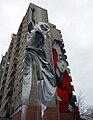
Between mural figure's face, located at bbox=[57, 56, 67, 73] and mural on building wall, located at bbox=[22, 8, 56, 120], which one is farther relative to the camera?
mural figure's face, located at bbox=[57, 56, 67, 73]

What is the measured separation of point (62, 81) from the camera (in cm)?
4166

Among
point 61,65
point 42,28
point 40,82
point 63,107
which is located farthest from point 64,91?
point 42,28

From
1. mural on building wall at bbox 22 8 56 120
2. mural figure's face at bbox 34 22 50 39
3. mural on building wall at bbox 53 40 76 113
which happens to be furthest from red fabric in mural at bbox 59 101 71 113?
mural figure's face at bbox 34 22 50 39

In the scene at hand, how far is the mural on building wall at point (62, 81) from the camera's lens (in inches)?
1490

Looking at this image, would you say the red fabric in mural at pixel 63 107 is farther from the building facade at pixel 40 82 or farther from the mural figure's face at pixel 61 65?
the mural figure's face at pixel 61 65

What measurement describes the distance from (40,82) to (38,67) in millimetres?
3892

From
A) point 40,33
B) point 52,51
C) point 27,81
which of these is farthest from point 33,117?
point 40,33

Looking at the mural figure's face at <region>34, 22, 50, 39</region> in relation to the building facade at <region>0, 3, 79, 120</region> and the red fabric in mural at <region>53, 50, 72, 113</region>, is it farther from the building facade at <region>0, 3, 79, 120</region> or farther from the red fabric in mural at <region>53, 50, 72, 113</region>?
the red fabric in mural at <region>53, 50, 72, 113</region>

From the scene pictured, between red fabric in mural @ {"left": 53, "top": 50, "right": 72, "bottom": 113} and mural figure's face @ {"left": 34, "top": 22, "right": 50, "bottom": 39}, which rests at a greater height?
mural figure's face @ {"left": 34, "top": 22, "right": 50, "bottom": 39}

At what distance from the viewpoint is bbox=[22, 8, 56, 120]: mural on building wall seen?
112 feet

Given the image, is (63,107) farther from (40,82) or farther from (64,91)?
(40,82)

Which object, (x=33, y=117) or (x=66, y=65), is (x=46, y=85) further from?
(x=66, y=65)

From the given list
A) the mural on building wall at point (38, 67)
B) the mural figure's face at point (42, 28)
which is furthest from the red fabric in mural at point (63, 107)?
the mural figure's face at point (42, 28)

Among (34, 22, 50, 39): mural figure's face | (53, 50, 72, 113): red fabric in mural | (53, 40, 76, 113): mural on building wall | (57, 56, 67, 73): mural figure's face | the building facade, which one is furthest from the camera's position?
(34, 22, 50, 39): mural figure's face
